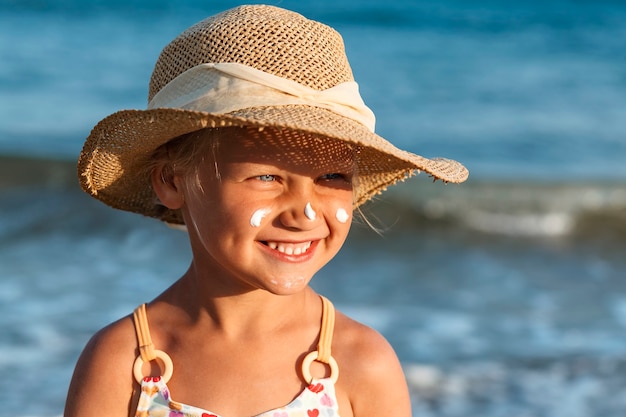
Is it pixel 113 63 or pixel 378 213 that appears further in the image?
pixel 113 63

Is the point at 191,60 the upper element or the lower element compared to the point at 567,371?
lower

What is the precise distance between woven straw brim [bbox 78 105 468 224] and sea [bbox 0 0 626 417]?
2.20 meters

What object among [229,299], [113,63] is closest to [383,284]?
[229,299]

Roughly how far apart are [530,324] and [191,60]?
3743 mm

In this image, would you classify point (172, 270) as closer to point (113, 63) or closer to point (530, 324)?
point (530, 324)

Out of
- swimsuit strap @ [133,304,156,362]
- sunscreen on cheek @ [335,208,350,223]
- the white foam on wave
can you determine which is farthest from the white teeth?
the white foam on wave

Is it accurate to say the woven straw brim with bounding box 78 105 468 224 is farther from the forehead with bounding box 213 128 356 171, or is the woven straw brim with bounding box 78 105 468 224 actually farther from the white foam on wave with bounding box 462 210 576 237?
the white foam on wave with bounding box 462 210 576 237

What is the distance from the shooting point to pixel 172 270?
6.34 metres

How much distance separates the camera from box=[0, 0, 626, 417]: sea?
497cm

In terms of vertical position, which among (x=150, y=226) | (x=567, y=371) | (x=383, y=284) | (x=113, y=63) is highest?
(x=113, y=63)

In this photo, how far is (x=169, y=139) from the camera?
229 cm

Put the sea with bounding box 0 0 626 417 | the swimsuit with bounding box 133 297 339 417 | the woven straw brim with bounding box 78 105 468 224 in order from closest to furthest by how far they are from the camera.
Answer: the woven straw brim with bounding box 78 105 468 224 < the swimsuit with bounding box 133 297 339 417 < the sea with bounding box 0 0 626 417

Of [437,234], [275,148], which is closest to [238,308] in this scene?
[275,148]

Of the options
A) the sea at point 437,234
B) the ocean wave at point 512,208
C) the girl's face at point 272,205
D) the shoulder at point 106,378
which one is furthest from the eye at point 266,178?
the ocean wave at point 512,208
